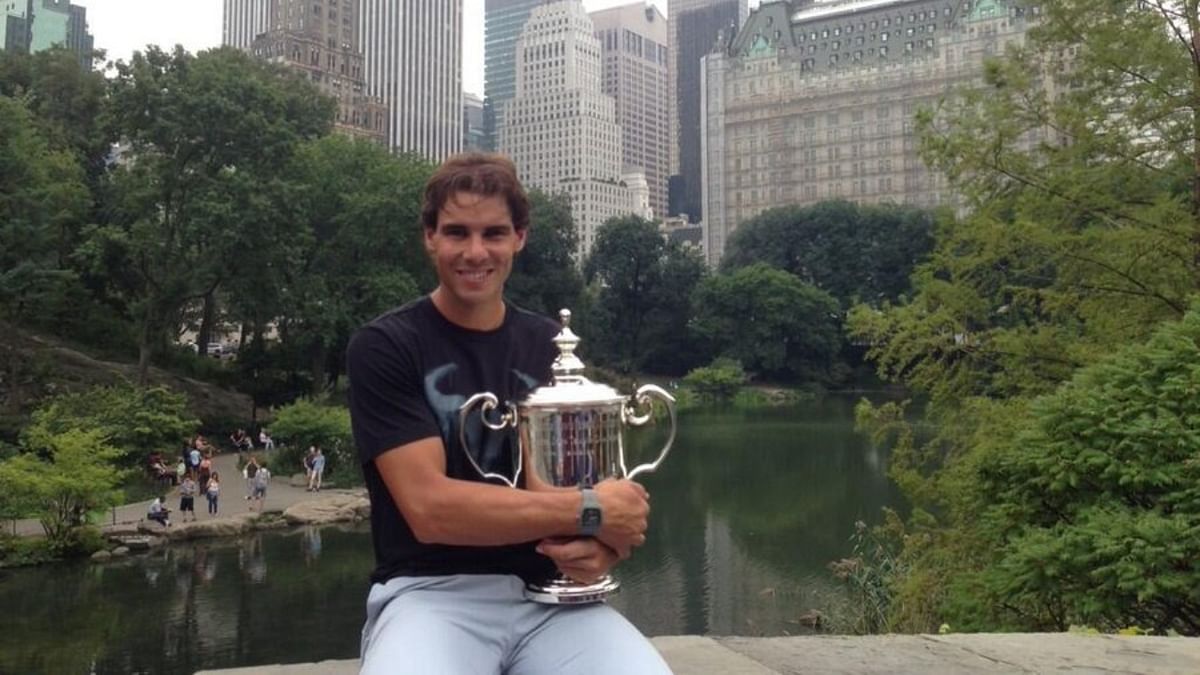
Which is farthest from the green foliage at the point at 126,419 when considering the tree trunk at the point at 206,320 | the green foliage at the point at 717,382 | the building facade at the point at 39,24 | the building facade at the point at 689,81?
the building facade at the point at 689,81

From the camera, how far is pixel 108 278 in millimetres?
27484

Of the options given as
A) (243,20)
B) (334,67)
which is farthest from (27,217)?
(243,20)

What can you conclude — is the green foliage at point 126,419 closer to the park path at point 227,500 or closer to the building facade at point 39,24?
the park path at point 227,500

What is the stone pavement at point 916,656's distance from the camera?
256 cm

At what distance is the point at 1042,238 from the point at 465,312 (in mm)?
6999

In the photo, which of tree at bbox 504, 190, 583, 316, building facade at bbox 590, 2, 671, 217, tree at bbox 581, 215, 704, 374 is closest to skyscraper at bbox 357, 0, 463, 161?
building facade at bbox 590, 2, 671, 217

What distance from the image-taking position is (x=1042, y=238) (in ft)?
26.2

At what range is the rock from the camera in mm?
16828

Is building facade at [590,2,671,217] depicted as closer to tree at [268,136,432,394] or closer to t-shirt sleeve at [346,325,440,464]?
tree at [268,136,432,394]

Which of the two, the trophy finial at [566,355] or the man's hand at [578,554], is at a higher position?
the trophy finial at [566,355]

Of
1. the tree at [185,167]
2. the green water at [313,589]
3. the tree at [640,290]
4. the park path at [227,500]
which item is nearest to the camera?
the green water at [313,589]

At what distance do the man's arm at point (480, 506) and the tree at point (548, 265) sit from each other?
34.8 meters

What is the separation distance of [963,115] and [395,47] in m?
87.7

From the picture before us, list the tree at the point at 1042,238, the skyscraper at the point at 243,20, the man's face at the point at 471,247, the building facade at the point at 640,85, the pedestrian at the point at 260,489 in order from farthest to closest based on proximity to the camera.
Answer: the building facade at the point at 640,85 → the skyscraper at the point at 243,20 → the pedestrian at the point at 260,489 → the tree at the point at 1042,238 → the man's face at the point at 471,247
